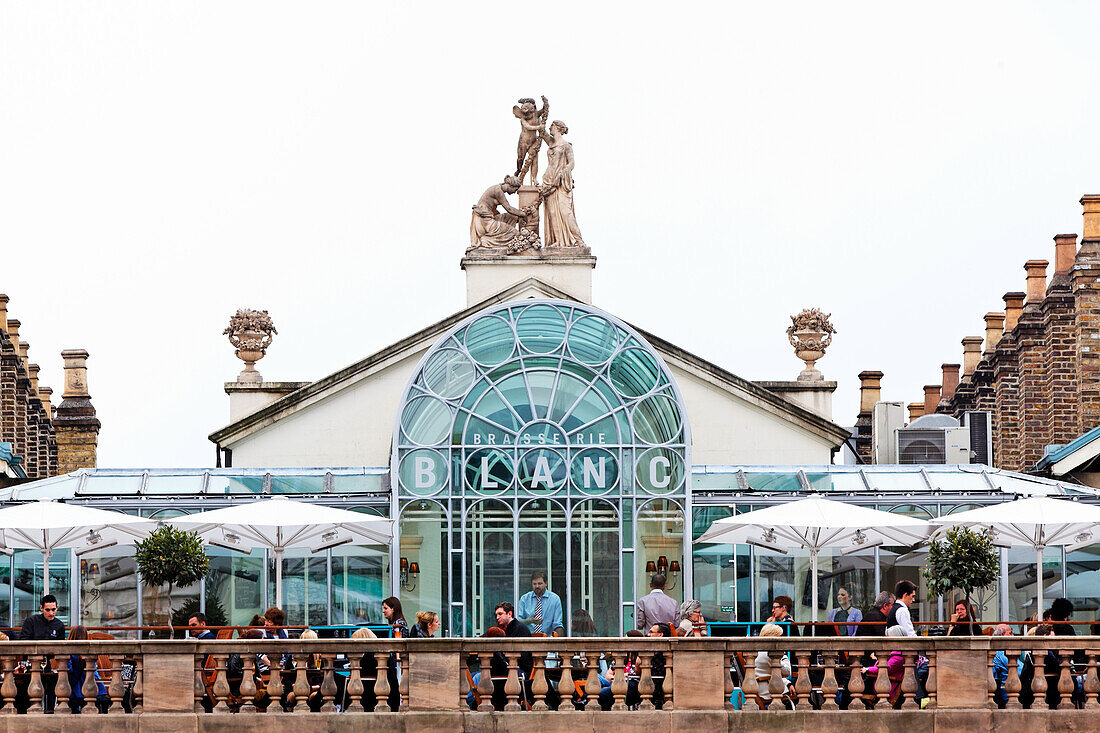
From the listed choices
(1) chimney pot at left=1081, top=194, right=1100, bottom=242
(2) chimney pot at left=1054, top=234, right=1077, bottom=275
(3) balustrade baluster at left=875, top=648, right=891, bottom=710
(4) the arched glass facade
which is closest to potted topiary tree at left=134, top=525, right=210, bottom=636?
(4) the arched glass facade

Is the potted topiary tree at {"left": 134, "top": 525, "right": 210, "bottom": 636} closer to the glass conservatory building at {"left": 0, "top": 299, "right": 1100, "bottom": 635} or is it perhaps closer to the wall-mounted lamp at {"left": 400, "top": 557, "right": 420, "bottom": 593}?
the glass conservatory building at {"left": 0, "top": 299, "right": 1100, "bottom": 635}

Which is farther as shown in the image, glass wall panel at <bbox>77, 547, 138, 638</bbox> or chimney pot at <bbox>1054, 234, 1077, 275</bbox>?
chimney pot at <bbox>1054, 234, 1077, 275</bbox>

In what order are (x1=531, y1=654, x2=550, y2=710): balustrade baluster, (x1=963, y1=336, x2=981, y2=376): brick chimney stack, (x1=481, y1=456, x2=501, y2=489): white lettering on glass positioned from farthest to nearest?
(x1=963, y1=336, x2=981, y2=376): brick chimney stack, (x1=481, y1=456, x2=501, y2=489): white lettering on glass, (x1=531, y1=654, x2=550, y2=710): balustrade baluster

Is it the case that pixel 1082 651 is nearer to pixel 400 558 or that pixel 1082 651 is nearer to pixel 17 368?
pixel 400 558

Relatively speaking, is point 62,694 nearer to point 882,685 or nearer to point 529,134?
point 882,685

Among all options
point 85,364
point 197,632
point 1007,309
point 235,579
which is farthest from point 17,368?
point 197,632

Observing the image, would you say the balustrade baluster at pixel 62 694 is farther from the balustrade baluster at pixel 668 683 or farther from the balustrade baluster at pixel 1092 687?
the balustrade baluster at pixel 1092 687

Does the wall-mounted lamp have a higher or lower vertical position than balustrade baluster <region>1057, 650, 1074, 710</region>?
higher

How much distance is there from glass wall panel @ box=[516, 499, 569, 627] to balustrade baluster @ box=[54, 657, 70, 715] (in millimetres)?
11068

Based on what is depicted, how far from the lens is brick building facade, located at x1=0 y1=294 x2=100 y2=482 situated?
49.8 m

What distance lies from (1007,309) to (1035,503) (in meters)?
27.3

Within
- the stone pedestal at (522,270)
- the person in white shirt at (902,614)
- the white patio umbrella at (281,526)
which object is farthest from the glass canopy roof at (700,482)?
the person in white shirt at (902,614)

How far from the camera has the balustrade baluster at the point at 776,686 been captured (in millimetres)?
20703

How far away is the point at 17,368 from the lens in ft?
168
